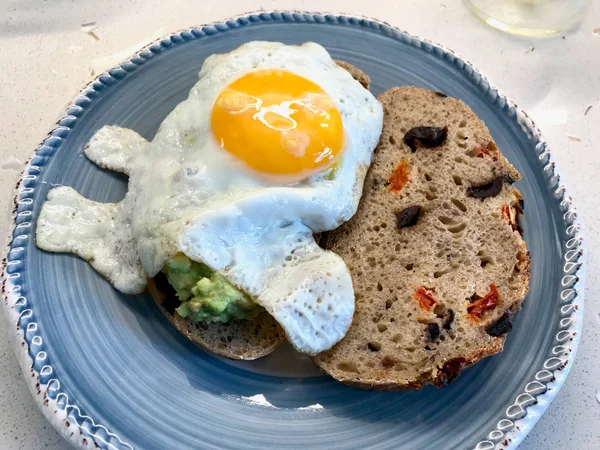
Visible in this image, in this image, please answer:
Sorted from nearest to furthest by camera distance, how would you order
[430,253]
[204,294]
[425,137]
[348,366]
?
1. [204,294]
2. [348,366]
3. [430,253]
4. [425,137]

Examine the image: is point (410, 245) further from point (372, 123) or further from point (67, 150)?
point (67, 150)

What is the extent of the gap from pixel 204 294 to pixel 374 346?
2.09 ft

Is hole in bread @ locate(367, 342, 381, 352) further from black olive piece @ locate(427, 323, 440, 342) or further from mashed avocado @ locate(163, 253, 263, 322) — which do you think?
mashed avocado @ locate(163, 253, 263, 322)

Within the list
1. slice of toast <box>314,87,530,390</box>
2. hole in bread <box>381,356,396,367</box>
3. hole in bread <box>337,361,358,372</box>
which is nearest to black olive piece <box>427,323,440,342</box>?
slice of toast <box>314,87,530,390</box>

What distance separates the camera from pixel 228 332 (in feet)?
6.50

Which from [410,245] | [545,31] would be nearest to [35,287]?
[410,245]

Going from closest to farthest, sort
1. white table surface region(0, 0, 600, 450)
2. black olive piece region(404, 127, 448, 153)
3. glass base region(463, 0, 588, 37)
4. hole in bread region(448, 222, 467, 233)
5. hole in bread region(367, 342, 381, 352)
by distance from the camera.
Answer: hole in bread region(367, 342, 381, 352)
hole in bread region(448, 222, 467, 233)
black olive piece region(404, 127, 448, 153)
white table surface region(0, 0, 600, 450)
glass base region(463, 0, 588, 37)

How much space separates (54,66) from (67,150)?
0.92 meters

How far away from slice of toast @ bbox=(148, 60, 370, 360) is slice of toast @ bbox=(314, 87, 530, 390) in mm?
216

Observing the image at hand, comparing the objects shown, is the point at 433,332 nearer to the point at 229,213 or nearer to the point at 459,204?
the point at 459,204

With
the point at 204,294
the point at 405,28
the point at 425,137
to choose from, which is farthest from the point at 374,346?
the point at 405,28

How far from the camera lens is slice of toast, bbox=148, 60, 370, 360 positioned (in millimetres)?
1955

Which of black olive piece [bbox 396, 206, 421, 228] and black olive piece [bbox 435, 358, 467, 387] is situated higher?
black olive piece [bbox 396, 206, 421, 228]

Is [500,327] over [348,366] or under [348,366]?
over
